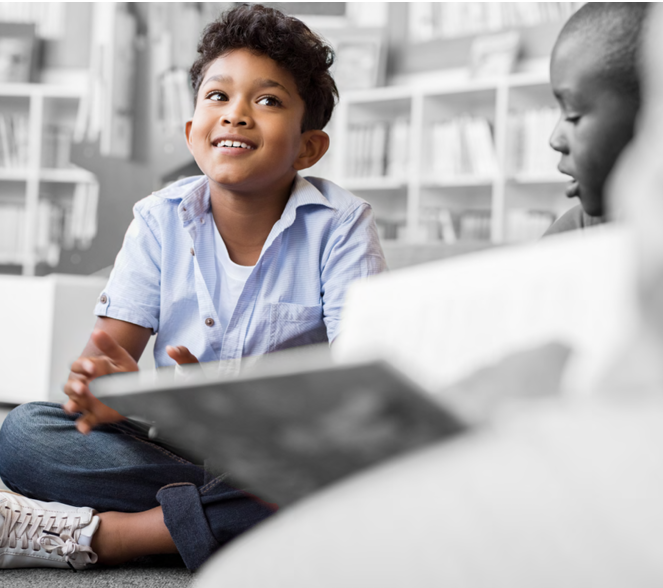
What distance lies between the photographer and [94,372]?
0.74 meters

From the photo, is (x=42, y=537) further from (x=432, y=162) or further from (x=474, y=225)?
(x=432, y=162)

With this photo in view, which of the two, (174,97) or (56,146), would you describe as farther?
(56,146)

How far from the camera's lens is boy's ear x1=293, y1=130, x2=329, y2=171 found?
123cm

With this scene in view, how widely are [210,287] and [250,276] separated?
66 millimetres

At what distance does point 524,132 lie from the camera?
11.0ft

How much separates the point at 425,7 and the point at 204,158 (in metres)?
3.00

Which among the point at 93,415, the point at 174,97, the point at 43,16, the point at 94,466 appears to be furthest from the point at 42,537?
the point at 43,16

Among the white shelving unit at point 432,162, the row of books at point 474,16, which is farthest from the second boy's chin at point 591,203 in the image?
the row of books at point 474,16

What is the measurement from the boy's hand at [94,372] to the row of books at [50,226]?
3.40m

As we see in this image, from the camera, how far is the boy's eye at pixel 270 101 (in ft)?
3.76

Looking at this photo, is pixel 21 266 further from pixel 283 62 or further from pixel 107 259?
pixel 283 62

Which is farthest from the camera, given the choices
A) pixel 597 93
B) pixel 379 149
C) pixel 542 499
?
pixel 379 149

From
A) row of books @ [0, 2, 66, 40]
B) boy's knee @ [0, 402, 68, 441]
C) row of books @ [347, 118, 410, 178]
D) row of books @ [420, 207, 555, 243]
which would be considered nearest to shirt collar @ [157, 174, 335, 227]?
boy's knee @ [0, 402, 68, 441]

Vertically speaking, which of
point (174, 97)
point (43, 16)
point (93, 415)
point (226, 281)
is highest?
point (43, 16)
